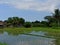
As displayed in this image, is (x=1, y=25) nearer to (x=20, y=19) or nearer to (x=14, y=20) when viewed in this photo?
(x=14, y=20)

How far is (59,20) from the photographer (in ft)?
183

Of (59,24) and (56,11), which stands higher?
(56,11)

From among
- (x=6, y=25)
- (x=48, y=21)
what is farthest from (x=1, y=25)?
(x=48, y=21)

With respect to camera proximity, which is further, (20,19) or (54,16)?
(20,19)

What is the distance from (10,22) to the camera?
63.1 meters

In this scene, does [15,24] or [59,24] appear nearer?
[59,24]

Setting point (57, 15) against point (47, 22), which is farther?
point (47, 22)

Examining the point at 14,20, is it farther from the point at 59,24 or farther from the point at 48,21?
the point at 59,24

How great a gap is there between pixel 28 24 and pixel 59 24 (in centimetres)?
1043

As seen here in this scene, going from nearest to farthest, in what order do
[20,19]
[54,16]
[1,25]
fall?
[54,16]
[1,25]
[20,19]

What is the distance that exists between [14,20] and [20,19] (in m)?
4.81

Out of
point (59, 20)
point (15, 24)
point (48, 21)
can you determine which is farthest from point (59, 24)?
point (15, 24)

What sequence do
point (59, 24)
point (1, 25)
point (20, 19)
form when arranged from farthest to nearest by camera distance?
point (20, 19), point (1, 25), point (59, 24)

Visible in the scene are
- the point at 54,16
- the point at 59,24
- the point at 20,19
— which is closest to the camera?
the point at 59,24
